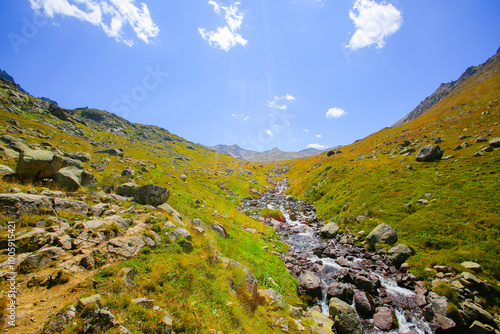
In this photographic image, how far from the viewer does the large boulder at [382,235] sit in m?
21.4

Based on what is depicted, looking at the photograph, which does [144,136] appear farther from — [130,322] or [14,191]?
[130,322]

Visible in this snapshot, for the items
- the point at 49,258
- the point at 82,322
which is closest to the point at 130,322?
the point at 82,322

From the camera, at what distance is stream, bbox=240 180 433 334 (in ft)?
45.9

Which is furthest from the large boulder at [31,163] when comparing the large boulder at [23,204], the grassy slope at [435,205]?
the grassy slope at [435,205]

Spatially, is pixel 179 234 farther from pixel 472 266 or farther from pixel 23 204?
pixel 472 266

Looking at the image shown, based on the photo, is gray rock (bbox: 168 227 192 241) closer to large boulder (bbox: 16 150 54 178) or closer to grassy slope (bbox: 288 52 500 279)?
large boulder (bbox: 16 150 54 178)

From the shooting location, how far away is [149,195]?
18.0 metres

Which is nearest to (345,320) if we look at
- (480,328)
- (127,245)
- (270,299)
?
(270,299)

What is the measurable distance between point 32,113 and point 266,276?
84.2 meters

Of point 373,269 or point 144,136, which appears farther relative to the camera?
point 144,136

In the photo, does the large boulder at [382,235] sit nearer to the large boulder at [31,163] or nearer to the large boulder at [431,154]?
the large boulder at [431,154]

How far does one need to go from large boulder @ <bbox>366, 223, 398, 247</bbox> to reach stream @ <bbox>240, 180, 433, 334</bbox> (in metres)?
1.60

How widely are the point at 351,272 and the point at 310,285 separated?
5.17 m

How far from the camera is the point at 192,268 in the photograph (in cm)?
1020
